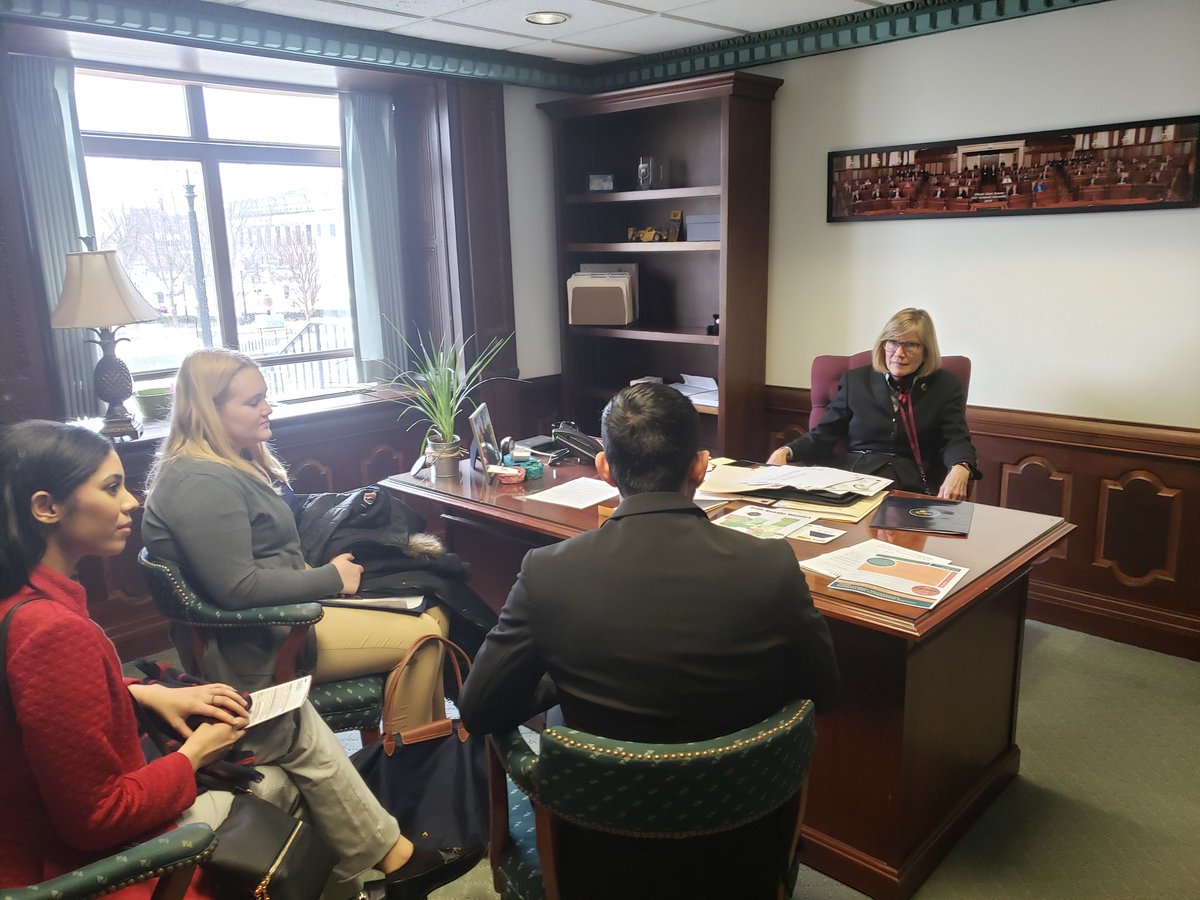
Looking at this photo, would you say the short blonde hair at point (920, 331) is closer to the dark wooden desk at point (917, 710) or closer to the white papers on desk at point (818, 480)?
the white papers on desk at point (818, 480)

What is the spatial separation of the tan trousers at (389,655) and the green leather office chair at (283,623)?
0.12 feet

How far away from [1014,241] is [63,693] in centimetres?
329

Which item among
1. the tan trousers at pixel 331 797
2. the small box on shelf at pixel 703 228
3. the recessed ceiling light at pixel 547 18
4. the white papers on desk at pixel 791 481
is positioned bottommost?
the tan trousers at pixel 331 797

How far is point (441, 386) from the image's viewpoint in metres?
2.87

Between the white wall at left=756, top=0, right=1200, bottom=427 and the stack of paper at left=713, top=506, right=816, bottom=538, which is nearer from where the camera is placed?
the stack of paper at left=713, top=506, right=816, bottom=538

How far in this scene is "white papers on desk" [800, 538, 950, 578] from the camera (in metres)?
1.92

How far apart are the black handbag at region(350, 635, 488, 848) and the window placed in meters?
2.26

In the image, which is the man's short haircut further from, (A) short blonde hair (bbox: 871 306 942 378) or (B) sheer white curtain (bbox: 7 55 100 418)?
(B) sheer white curtain (bbox: 7 55 100 418)

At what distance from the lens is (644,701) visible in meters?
1.23

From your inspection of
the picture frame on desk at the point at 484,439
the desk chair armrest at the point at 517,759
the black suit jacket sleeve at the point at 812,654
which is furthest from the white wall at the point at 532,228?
the black suit jacket sleeve at the point at 812,654

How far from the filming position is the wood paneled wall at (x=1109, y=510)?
120 inches

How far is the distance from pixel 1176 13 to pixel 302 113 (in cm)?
343

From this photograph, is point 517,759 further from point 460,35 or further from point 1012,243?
point 460,35

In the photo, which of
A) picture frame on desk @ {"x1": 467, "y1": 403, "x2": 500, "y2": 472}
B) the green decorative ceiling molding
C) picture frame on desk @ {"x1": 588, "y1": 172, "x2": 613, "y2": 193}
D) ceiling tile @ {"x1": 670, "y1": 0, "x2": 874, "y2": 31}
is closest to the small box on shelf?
picture frame on desk @ {"x1": 588, "y1": 172, "x2": 613, "y2": 193}
